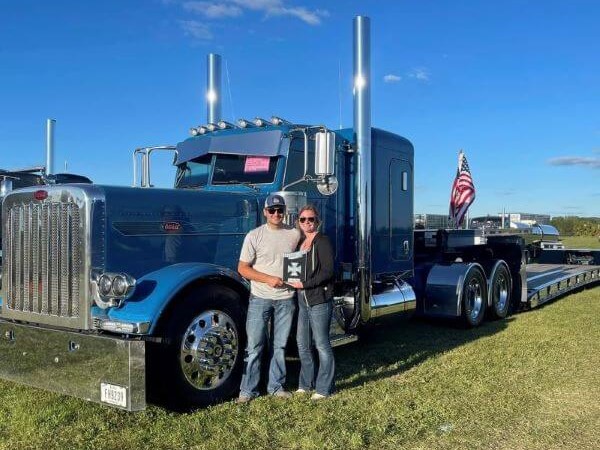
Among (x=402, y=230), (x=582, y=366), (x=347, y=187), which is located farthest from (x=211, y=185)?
(x=582, y=366)

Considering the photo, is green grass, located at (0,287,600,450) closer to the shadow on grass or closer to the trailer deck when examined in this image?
the shadow on grass

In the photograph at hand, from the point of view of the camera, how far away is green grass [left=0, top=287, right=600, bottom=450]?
425cm

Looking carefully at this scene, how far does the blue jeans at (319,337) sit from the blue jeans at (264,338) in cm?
11

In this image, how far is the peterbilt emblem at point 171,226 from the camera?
5172 millimetres

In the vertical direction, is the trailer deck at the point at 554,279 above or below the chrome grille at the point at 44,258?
below

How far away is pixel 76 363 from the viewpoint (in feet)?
14.6

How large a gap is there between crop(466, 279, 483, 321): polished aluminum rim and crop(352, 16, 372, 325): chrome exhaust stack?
9.86 feet

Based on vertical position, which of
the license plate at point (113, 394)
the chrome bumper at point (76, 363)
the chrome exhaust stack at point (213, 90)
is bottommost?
the license plate at point (113, 394)

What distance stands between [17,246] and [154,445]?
7.12ft

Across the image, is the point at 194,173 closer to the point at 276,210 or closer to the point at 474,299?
the point at 276,210

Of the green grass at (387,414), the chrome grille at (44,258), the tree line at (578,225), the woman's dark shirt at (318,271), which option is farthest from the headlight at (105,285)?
the tree line at (578,225)

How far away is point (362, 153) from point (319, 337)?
2.47 meters

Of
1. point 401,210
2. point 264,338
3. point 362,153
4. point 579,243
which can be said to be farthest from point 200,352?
point 579,243

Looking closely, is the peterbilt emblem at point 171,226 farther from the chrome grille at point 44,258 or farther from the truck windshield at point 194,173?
the truck windshield at point 194,173
